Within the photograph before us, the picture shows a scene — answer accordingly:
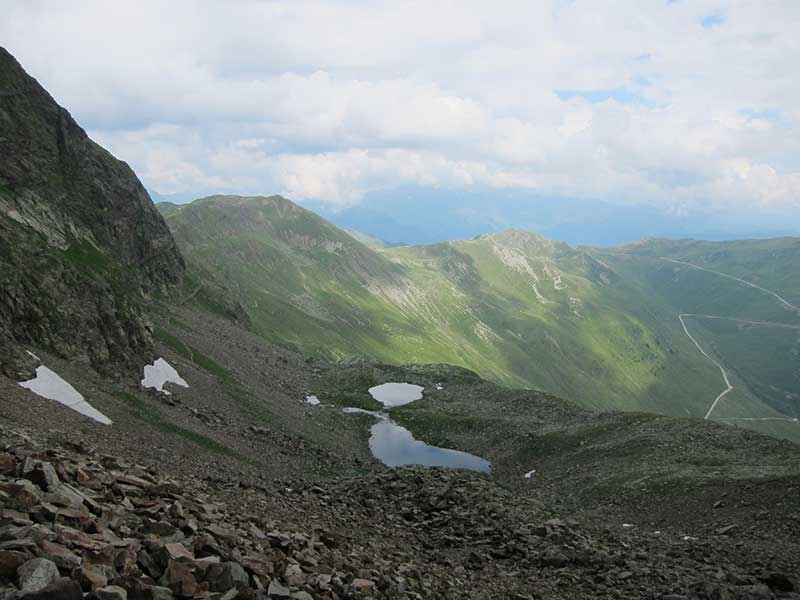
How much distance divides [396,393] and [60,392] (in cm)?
7036

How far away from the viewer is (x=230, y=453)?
49.9 m

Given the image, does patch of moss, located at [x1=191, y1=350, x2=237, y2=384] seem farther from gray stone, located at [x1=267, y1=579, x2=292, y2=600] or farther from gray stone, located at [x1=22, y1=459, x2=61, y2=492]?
gray stone, located at [x1=267, y1=579, x2=292, y2=600]

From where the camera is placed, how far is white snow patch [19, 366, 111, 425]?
4500 cm

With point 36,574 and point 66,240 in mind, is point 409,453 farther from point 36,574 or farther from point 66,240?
point 36,574

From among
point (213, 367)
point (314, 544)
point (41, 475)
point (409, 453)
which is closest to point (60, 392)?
point (213, 367)

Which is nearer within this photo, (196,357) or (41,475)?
(41,475)

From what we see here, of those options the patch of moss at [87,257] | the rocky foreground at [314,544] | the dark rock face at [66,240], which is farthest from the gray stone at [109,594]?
the patch of moss at [87,257]

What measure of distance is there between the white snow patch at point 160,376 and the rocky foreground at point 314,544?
30.7 meters

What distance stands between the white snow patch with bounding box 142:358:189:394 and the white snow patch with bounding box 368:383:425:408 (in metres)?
42.0

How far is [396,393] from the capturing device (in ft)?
365

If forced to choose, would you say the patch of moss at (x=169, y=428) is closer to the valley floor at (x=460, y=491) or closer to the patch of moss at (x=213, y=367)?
the valley floor at (x=460, y=491)

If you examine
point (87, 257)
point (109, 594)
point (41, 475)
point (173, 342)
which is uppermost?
point (87, 257)

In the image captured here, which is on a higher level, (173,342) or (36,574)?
(173,342)

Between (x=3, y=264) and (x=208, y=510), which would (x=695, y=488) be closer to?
(x=208, y=510)
